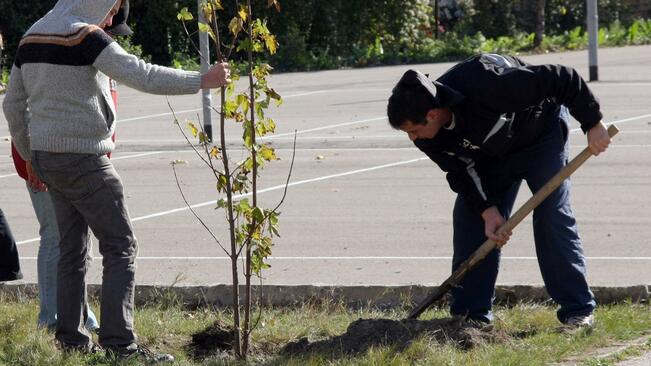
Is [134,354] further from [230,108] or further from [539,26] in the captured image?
[539,26]

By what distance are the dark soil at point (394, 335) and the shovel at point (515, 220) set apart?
287 mm

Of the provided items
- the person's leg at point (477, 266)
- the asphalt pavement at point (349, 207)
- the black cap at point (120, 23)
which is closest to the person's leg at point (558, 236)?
the person's leg at point (477, 266)

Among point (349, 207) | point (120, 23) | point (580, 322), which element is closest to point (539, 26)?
point (349, 207)

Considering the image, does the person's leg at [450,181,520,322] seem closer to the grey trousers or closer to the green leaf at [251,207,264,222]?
the green leaf at [251,207,264,222]

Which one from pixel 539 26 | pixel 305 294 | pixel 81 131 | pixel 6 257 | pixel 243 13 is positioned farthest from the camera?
pixel 539 26

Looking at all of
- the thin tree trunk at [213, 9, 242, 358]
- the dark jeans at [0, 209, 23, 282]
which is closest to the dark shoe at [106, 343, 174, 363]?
the thin tree trunk at [213, 9, 242, 358]

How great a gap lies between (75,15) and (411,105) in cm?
157

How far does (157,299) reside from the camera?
726 centimetres

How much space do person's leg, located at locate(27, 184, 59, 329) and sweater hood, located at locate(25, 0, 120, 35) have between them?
1.08 meters

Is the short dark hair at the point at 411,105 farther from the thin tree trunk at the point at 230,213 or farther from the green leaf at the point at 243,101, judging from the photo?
the thin tree trunk at the point at 230,213

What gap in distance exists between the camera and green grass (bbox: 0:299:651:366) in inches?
209

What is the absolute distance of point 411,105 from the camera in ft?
17.7

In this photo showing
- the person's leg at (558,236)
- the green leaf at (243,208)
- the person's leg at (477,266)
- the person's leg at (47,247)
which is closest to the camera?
the green leaf at (243,208)

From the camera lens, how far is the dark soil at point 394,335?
A: 5527 millimetres
